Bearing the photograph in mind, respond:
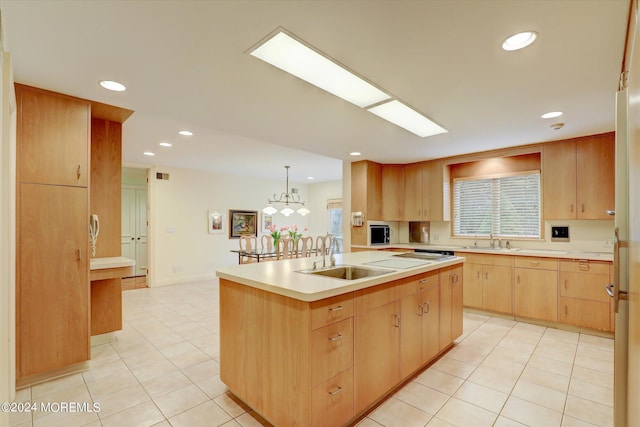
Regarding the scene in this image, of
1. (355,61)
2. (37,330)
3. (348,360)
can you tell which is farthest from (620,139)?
(37,330)

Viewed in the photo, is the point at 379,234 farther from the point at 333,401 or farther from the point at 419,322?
the point at 333,401

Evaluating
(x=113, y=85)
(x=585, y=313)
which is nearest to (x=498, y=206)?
(x=585, y=313)

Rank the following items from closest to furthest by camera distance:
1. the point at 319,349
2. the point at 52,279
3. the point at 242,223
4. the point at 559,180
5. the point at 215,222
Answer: the point at 319,349
the point at 52,279
the point at 559,180
the point at 215,222
the point at 242,223

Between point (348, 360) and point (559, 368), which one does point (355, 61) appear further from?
point (559, 368)

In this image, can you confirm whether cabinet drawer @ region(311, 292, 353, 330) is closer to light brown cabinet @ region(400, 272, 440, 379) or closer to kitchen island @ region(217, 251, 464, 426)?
kitchen island @ region(217, 251, 464, 426)

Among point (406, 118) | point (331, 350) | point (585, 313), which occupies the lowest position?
point (585, 313)

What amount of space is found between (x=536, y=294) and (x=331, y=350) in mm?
3361

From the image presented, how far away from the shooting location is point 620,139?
4.92 ft

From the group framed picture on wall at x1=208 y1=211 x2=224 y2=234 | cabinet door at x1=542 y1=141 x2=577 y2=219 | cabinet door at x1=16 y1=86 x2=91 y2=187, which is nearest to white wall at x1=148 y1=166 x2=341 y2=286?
framed picture on wall at x1=208 y1=211 x2=224 y2=234

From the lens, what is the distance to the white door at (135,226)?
7285 millimetres

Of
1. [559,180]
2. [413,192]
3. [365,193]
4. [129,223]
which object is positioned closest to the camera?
[559,180]

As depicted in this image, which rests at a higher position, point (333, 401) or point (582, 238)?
point (582, 238)

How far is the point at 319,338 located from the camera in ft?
5.49

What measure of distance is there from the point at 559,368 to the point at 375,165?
3.66 metres
